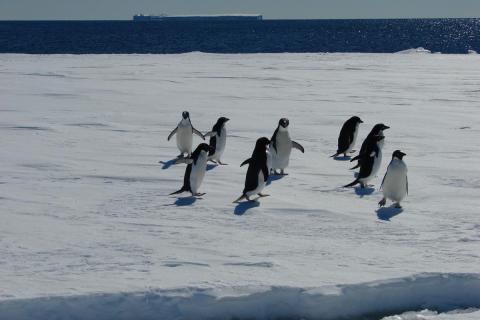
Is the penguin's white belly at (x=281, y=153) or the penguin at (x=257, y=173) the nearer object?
the penguin at (x=257, y=173)

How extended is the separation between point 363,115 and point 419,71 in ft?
34.2

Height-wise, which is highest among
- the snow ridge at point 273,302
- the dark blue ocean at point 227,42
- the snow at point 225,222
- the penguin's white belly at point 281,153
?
the dark blue ocean at point 227,42

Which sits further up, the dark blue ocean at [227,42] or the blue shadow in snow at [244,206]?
the dark blue ocean at [227,42]

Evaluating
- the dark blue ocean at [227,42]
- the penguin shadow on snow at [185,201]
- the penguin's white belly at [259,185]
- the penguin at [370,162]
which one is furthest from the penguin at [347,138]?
the dark blue ocean at [227,42]

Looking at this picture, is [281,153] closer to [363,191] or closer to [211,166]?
[211,166]

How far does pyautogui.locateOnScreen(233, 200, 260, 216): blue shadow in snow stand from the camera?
6.37 m

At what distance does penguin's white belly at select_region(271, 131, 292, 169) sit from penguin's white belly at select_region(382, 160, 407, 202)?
1.47m

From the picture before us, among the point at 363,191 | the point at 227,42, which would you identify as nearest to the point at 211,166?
the point at 363,191

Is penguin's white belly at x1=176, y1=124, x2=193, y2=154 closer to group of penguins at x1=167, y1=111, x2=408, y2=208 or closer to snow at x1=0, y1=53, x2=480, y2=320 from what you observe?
group of penguins at x1=167, y1=111, x2=408, y2=208

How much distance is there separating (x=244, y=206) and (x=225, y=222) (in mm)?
563

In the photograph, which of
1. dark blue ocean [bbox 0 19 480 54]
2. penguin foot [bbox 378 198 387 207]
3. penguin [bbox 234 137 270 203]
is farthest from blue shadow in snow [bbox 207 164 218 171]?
dark blue ocean [bbox 0 19 480 54]

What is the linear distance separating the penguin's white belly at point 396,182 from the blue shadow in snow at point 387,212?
0.37 ft

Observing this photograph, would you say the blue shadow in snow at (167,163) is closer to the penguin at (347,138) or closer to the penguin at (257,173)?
the penguin at (257,173)

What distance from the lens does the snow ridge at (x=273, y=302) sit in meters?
4.30
